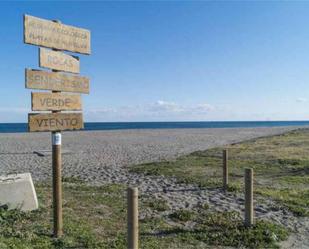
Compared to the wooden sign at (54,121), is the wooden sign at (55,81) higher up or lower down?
higher up

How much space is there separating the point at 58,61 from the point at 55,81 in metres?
0.34

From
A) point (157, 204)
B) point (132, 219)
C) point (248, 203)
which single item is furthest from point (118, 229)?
point (248, 203)

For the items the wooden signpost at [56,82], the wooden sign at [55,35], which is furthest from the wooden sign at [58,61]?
the wooden sign at [55,35]

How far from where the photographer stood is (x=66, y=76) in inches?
234

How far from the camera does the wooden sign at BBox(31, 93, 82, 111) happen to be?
5.53 m

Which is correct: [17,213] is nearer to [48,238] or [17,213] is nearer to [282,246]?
[48,238]

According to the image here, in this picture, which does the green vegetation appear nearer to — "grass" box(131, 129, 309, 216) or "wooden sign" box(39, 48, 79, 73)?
"grass" box(131, 129, 309, 216)

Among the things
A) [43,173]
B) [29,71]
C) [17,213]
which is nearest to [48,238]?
[17,213]

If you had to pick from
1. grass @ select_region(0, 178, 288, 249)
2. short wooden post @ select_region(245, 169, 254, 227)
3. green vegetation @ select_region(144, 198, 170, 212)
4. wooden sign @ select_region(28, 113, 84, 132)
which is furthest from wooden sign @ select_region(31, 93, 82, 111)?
short wooden post @ select_region(245, 169, 254, 227)

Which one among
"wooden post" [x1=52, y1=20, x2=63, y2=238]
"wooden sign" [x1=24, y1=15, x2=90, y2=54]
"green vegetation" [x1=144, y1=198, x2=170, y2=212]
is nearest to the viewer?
"wooden sign" [x1=24, y1=15, x2=90, y2=54]

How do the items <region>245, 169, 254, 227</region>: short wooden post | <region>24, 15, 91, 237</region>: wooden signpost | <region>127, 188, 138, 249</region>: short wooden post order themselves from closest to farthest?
<region>127, 188, 138, 249</region>: short wooden post < <region>24, 15, 91, 237</region>: wooden signpost < <region>245, 169, 254, 227</region>: short wooden post

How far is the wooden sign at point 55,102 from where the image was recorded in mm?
5527

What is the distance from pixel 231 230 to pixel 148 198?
305 cm

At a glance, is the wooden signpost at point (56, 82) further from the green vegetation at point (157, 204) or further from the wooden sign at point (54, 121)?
the green vegetation at point (157, 204)
